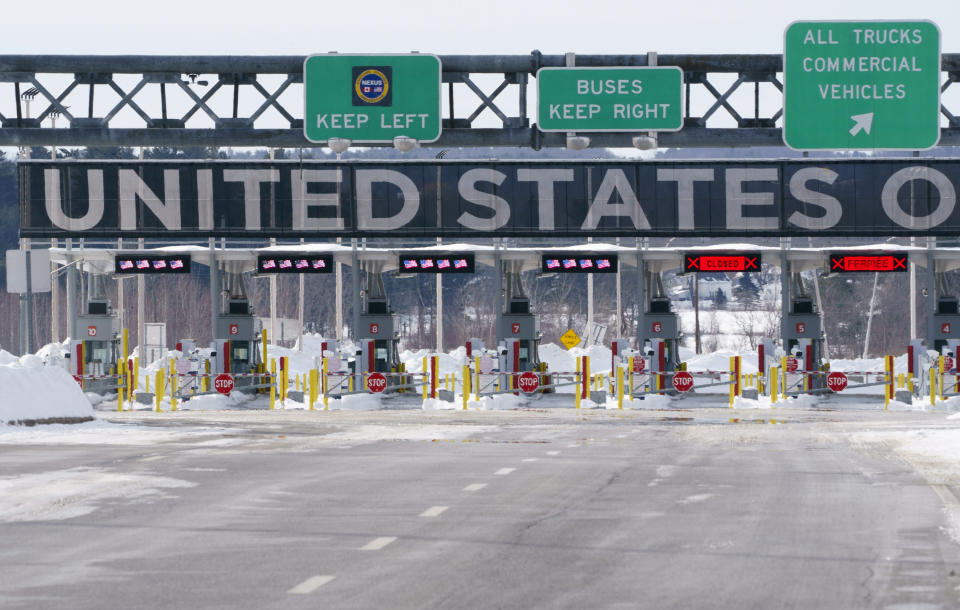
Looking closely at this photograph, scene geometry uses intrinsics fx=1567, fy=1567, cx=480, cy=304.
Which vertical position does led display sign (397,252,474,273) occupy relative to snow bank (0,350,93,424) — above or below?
above

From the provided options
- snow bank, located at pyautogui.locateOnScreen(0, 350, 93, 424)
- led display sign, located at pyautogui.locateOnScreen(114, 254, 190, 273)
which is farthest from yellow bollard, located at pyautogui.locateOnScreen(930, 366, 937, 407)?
snow bank, located at pyautogui.locateOnScreen(0, 350, 93, 424)

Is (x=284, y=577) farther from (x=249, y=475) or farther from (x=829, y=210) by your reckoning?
(x=829, y=210)

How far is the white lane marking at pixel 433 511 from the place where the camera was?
12.3m

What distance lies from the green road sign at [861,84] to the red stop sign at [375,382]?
17.1 metres

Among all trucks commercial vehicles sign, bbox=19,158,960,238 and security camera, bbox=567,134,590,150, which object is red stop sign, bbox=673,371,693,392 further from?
security camera, bbox=567,134,590,150

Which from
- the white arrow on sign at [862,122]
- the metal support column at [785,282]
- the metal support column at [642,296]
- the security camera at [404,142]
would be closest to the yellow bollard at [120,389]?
the metal support column at [642,296]

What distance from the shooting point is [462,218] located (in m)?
41.4

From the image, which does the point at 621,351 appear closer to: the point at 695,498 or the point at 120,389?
the point at 120,389

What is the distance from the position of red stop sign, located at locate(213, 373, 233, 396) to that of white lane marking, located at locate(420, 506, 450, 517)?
28.0 m

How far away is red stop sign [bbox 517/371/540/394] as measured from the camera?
40.3 metres

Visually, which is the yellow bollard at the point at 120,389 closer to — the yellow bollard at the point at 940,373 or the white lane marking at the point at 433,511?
the yellow bollard at the point at 940,373

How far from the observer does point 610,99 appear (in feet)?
87.1

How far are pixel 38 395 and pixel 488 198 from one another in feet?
62.4

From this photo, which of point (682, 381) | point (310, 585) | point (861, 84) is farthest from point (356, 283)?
point (310, 585)
